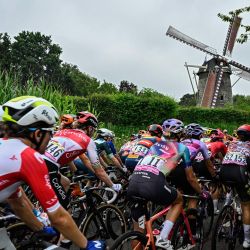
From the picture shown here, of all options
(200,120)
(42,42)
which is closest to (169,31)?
(200,120)

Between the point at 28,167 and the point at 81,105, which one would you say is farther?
the point at 81,105

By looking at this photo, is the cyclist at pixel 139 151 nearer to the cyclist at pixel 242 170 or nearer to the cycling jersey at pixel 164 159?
the cyclist at pixel 242 170

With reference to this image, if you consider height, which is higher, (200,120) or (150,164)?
(200,120)

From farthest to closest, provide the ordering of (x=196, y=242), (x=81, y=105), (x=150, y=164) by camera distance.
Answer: (x=81, y=105)
(x=196, y=242)
(x=150, y=164)

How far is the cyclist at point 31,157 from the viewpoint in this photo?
238cm

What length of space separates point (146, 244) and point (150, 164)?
93 cm

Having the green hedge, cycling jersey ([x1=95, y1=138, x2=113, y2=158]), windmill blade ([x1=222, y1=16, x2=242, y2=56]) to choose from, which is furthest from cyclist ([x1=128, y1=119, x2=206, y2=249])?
windmill blade ([x1=222, y1=16, x2=242, y2=56])

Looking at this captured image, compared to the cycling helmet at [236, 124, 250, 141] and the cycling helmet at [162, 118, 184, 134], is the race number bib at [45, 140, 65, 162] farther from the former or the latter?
the cycling helmet at [236, 124, 250, 141]

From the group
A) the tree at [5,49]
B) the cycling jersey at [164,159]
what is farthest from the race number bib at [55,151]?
the tree at [5,49]

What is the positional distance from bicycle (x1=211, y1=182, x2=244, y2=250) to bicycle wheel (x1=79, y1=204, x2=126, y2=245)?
4.63ft

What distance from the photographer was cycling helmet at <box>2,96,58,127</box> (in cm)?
268

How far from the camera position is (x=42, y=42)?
66562 mm

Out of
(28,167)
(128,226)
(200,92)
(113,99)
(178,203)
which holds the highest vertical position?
(200,92)

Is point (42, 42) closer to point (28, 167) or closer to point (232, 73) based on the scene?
point (232, 73)
